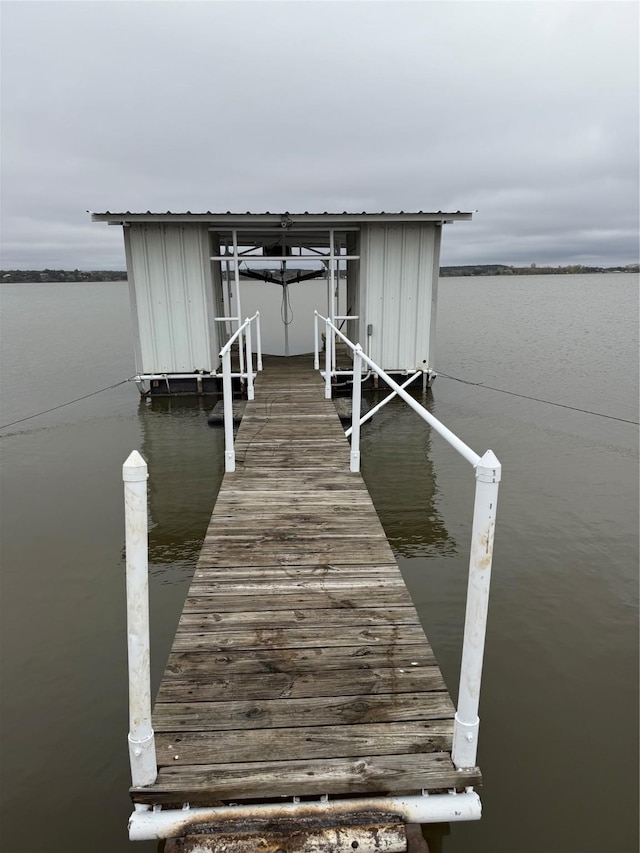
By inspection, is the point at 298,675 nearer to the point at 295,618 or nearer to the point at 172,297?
the point at 295,618

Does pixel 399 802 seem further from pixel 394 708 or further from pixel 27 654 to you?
pixel 27 654

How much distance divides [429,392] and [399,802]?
978cm

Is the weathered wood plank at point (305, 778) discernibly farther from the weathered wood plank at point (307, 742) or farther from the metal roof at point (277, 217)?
the metal roof at point (277, 217)

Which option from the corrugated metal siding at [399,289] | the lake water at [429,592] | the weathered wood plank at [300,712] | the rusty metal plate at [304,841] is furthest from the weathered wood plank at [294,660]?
the corrugated metal siding at [399,289]

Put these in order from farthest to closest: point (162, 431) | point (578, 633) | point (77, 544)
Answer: point (162, 431) → point (77, 544) → point (578, 633)

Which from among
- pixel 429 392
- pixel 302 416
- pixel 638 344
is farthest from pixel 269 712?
pixel 638 344

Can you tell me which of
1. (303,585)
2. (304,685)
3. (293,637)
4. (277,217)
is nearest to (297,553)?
(303,585)

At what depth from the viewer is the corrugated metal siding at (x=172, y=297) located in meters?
9.80

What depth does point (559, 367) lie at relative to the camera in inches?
572

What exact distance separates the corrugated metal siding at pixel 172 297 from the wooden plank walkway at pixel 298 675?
21.7 feet

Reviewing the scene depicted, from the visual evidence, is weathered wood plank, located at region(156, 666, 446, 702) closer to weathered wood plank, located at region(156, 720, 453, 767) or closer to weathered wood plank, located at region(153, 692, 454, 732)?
weathered wood plank, located at region(153, 692, 454, 732)

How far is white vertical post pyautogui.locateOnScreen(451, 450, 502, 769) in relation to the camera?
171 cm

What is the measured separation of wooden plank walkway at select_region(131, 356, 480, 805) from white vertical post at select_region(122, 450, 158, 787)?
12 centimetres

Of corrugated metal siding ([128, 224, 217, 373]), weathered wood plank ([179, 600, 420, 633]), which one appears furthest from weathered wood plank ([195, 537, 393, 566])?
corrugated metal siding ([128, 224, 217, 373])
